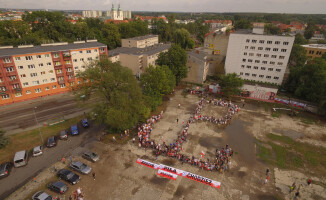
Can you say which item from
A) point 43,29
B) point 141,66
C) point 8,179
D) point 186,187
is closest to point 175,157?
point 186,187

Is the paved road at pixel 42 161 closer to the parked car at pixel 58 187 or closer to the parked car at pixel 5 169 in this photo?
the parked car at pixel 5 169

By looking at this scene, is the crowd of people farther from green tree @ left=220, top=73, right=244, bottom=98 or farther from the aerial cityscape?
green tree @ left=220, top=73, right=244, bottom=98

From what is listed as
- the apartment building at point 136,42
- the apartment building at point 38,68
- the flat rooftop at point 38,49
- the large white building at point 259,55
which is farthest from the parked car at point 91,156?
the apartment building at point 136,42

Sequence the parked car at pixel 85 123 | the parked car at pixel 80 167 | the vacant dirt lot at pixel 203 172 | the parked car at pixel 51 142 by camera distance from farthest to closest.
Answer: the parked car at pixel 85 123 < the parked car at pixel 51 142 < the parked car at pixel 80 167 < the vacant dirt lot at pixel 203 172

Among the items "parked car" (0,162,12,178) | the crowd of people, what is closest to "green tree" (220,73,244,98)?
the crowd of people

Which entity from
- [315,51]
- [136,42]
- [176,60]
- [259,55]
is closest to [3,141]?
[176,60]

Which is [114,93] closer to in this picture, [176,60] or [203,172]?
[203,172]
